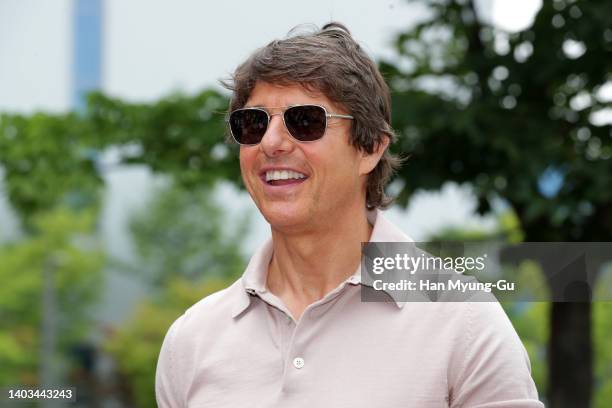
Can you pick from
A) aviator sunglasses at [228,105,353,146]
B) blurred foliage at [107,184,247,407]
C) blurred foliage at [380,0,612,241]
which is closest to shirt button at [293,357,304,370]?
aviator sunglasses at [228,105,353,146]

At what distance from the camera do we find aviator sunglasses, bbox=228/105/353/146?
2.16 metres

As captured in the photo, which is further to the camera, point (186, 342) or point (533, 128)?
point (533, 128)

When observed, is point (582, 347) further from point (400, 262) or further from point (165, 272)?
point (165, 272)

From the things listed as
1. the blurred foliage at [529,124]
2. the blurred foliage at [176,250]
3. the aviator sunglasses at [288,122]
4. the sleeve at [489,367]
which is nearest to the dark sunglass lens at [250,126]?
the aviator sunglasses at [288,122]

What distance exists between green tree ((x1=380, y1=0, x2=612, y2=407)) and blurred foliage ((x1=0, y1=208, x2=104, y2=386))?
63.6 feet

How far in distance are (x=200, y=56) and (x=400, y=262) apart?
116 feet

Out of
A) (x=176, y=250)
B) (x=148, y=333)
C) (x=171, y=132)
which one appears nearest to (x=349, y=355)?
(x=171, y=132)

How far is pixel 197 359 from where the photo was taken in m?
2.28

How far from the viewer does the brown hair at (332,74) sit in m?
2.20

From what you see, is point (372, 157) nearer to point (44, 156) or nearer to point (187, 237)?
point (44, 156)

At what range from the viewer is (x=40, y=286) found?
28734mm

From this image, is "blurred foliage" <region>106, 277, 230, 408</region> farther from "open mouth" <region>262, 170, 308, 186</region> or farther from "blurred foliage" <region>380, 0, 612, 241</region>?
"open mouth" <region>262, 170, 308, 186</region>

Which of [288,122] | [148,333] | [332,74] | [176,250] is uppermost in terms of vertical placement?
[176,250]

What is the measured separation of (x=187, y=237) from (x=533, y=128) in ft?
100
